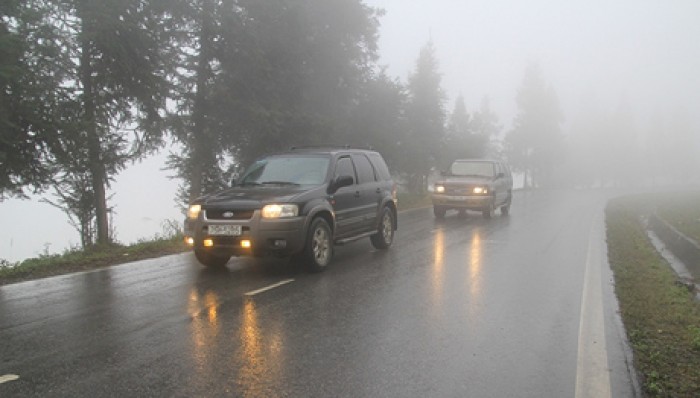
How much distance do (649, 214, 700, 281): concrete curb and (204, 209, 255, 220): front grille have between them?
7451mm

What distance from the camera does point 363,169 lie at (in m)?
10.7

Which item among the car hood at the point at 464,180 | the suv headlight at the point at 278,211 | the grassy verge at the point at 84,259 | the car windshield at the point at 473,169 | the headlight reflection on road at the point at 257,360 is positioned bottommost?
the headlight reflection on road at the point at 257,360

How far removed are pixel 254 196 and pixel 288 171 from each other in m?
1.30

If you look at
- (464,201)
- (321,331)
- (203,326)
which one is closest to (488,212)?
(464,201)

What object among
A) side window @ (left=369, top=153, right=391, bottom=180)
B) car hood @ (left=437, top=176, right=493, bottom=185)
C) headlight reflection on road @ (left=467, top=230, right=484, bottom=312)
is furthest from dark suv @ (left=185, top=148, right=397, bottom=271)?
car hood @ (left=437, top=176, right=493, bottom=185)

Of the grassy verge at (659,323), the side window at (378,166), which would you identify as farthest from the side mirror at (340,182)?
the grassy verge at (659,323)

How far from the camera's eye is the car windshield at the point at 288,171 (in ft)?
30.4

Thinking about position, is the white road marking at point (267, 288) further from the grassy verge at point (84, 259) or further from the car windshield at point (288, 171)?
the grassy verge at point (84, 259)

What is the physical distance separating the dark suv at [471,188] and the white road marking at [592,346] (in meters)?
9.22

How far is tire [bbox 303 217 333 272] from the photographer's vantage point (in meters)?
8.45

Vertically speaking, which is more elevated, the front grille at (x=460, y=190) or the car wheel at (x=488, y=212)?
the front grille at (x=460, y=190)

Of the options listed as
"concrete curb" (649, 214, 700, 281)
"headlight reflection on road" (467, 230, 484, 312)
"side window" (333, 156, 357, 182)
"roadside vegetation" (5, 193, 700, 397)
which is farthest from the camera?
"concrete curb" (649, 214, 700, 281)

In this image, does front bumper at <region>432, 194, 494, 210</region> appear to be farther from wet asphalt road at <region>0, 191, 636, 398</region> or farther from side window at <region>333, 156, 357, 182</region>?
side window at <region>333, 156, 357, 182</region>

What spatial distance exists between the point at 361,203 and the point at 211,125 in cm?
1052
